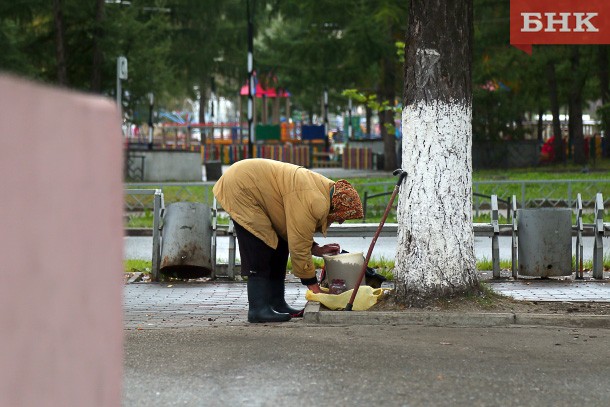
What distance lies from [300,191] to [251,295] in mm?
954

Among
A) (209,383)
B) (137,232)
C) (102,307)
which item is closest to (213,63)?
(137,232)

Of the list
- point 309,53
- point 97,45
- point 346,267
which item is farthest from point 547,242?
point 309,53

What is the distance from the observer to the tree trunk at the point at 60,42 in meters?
32.1

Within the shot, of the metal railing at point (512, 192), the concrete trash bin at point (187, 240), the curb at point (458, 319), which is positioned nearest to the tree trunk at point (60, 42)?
the metal railing at point (512, 192)

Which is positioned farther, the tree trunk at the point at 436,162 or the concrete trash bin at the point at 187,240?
the concrete trash bin at the point at 187,240

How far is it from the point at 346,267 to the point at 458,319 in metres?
1.08

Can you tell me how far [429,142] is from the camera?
32.0ft

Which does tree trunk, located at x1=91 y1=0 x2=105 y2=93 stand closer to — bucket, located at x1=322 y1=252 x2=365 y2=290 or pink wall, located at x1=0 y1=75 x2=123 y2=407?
bucket, located at x1=322 y1=252 x2=365 y2=290

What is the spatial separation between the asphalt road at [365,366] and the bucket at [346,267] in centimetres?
78

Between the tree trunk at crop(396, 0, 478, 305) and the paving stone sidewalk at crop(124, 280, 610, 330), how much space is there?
4.79 ft

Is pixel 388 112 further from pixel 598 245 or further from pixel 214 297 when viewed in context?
pixel 214 297

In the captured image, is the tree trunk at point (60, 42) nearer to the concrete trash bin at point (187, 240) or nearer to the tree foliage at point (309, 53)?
the tree foliage at point (309, 53)

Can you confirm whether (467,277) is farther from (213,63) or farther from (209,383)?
(213,63)

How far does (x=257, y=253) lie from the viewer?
927 centimetres
